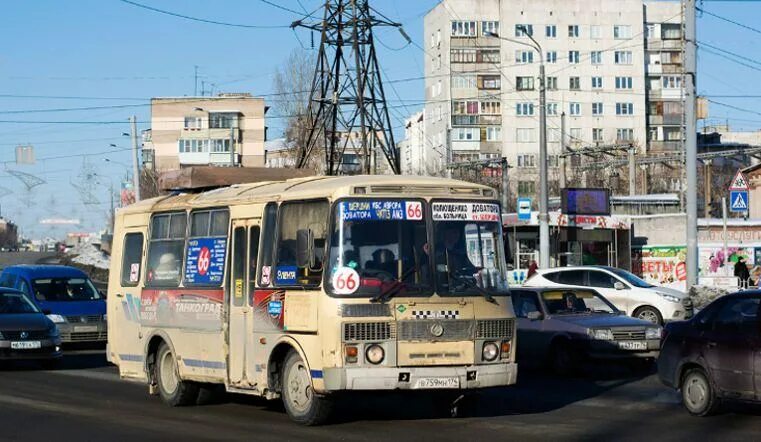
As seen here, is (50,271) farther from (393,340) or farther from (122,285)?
(393,340)

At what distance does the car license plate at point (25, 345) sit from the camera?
66.8 ft

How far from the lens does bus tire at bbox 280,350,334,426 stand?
1261 cm

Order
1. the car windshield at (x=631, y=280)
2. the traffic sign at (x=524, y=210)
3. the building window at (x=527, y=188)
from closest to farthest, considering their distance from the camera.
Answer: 1. the car windshield at (x=631, y=280)
2. the traffic sign at (x=524, y=210)
3. the building window at (x=527, y=188)

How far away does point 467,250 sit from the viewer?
12750mm

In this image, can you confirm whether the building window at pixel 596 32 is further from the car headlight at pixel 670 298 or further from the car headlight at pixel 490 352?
the car headlight at pixel 490 352

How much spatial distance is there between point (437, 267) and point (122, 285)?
665cm

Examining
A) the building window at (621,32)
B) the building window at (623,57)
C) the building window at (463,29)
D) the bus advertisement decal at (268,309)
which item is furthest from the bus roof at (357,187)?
the building window at (623,57)

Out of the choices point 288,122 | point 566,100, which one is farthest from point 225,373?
point 566,100

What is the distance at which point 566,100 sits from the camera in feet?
364

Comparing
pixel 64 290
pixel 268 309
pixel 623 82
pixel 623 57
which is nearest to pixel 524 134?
pixel 623 82

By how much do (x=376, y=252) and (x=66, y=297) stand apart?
15.4 metres

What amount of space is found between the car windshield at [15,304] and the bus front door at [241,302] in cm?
879

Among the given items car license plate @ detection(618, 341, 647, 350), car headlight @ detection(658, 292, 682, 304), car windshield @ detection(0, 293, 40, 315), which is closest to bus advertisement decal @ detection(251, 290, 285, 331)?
car license plate @ detection(618, 341, 647, 350)

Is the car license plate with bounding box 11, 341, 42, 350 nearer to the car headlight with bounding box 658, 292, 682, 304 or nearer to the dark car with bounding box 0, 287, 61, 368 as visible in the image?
the dark car with bounding box 0, 287, 61, 368
